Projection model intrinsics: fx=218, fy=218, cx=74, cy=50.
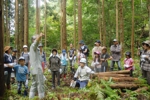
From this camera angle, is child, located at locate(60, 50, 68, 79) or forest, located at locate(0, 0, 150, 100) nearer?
forest, located at locate(0, 0, 150, 100)

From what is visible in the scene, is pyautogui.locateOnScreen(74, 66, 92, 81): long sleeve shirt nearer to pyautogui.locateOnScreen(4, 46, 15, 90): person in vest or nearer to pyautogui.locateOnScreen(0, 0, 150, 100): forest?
pyautogui.locateOnScreen(0, 0, 150, 100): forest

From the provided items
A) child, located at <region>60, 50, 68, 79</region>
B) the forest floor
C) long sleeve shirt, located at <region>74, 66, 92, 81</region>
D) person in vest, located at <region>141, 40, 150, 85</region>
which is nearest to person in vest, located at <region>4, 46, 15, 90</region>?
the forest floor

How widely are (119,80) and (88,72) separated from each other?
1.33 meters

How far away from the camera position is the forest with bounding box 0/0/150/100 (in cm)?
687

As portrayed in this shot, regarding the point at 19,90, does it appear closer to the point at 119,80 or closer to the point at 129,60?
the point at 119,80

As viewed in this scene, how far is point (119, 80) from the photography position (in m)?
8.28

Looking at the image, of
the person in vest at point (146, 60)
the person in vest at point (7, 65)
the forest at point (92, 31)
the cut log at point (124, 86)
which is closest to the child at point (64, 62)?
the forest at point (92, 31)

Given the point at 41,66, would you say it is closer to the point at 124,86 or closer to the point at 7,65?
Result: the point at 7,65

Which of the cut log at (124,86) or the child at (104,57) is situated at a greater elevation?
the child at (104,57)

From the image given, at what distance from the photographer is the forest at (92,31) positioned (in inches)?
270

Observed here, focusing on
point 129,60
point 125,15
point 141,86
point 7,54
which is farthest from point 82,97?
point 125,15

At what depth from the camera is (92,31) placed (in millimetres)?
28203

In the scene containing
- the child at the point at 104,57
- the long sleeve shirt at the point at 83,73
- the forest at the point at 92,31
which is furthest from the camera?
the child at the point at 104,57

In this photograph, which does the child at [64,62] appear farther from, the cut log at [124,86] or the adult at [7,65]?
the cut log at [124,86]
